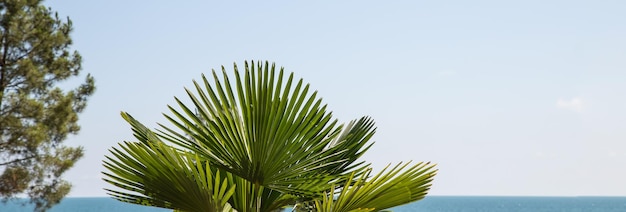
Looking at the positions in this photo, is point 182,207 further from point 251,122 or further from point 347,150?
point 347,150

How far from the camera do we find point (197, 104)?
4410 millimetres

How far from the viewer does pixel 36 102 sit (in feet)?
63.4

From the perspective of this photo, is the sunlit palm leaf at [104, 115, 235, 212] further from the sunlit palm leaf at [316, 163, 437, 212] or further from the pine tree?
the pine tree

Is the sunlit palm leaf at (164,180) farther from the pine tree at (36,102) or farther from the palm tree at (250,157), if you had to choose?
the pine tree at (36,102)

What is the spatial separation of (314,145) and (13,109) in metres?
16.4

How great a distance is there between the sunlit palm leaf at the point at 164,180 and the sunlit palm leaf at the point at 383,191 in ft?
1.95

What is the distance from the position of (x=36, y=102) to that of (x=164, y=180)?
53.2 ft

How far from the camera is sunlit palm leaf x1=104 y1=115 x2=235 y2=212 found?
411cm

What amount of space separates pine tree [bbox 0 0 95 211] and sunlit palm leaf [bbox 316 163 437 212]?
1620 centimetres

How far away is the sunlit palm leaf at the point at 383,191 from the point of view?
431cm

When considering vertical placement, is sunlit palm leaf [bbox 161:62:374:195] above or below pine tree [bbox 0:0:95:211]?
below

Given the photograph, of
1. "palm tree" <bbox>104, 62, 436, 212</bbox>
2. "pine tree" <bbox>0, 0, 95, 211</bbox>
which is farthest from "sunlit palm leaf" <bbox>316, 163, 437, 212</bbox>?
"pine tree" <bbox>0, 0, 95, 211</bbox>

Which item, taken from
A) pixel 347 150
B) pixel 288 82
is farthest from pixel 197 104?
pixel 347 150

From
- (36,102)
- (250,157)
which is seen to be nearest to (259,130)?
(250,157)
